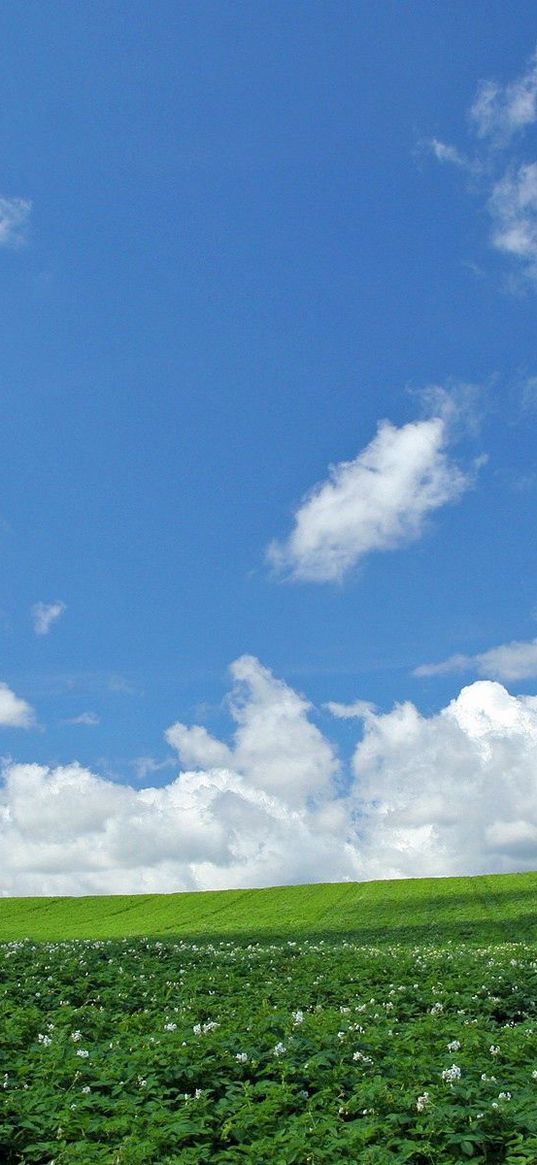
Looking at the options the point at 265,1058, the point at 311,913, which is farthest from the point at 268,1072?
the point at 311,913

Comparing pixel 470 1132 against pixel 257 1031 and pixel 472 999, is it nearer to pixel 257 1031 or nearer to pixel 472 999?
pixel 257 1031

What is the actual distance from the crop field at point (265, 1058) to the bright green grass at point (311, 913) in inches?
678

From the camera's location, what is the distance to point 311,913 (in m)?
51.7

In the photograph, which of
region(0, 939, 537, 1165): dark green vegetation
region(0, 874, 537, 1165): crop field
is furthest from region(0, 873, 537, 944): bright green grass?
region(0, 939, 537, 1165): dark green vegetation

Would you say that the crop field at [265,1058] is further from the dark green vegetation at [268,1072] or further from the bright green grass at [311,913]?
the bright green grass at [311,913]

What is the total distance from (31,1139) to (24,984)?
9.33 meters

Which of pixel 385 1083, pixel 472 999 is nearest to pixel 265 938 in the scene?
pixel 472 999

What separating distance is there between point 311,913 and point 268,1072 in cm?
4387

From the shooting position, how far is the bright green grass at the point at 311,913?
40.5m

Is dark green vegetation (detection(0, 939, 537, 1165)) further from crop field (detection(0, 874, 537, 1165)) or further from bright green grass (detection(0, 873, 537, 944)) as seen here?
bright green grass (detection(0, 873, 537, 944))

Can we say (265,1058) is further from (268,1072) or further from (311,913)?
(311,913)

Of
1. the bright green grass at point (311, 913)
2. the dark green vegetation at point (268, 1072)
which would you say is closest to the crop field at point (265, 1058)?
the dark green vegetation at point (268, 1072)

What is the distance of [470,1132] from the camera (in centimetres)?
827

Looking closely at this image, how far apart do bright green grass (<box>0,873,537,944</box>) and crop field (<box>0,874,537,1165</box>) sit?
56.5 ft
